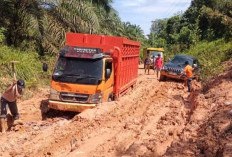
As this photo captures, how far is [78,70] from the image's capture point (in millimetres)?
10961

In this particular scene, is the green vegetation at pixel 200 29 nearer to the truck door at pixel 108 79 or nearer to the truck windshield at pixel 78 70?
the truck door at pixel 108 79

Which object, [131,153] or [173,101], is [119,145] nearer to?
[131,153]

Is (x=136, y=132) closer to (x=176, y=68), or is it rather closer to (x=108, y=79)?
(x=108, y=79)

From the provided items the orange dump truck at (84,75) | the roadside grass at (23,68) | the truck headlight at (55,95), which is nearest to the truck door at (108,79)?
the orange dump truck at (84,75)

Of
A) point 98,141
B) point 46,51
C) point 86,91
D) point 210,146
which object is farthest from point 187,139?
point 46,51

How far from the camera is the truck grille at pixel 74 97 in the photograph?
10.5 meters

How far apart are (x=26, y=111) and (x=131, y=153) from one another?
5.96 m

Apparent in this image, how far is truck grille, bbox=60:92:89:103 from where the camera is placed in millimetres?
10539

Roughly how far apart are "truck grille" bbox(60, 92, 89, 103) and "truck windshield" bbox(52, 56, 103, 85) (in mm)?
432

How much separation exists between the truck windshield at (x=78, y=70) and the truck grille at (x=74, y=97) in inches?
17.0

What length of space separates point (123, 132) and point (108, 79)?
9.69 ft

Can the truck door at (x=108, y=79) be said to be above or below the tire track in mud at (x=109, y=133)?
above

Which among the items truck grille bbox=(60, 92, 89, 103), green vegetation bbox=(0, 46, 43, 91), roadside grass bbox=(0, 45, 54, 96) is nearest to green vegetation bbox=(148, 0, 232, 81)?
roadside grass bbox=(0, 45, 54, 96)

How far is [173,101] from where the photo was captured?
46.3ft
